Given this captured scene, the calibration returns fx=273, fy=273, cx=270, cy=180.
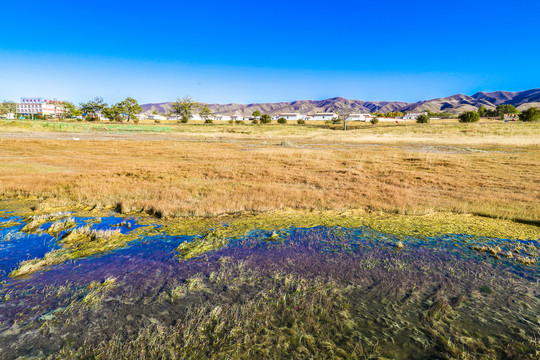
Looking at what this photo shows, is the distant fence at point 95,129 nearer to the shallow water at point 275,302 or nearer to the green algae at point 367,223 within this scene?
the green algae at point 367,223

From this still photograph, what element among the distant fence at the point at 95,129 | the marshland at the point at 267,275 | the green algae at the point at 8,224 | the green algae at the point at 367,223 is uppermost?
the distant fence at the point at 95,129

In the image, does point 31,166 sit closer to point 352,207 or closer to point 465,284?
point 352,207

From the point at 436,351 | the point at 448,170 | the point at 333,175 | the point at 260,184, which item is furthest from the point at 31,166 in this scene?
the point at 448,170

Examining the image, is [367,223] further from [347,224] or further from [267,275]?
[267,275]

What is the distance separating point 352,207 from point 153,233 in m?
8.33

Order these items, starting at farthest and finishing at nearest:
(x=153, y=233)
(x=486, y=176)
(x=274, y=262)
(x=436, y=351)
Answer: (x=486, y=176) → (x=153, y=233) → (x=274, y=262) → (x=436, y=351)

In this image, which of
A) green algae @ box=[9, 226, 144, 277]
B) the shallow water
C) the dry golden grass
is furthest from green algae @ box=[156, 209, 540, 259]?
green algae @ box=[9, 226, 144, 277]

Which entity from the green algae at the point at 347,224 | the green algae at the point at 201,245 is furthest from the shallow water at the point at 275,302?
the green algae at the point at 347,224

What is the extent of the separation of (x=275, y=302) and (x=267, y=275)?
3.51 ft

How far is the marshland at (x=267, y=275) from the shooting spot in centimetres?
432

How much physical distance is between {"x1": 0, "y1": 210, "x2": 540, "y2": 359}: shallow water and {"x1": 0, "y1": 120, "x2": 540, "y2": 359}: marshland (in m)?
0.03

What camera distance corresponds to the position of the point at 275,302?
208 inches

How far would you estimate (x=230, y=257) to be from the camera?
724cm

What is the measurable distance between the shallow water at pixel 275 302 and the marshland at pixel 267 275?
0.09 ft
